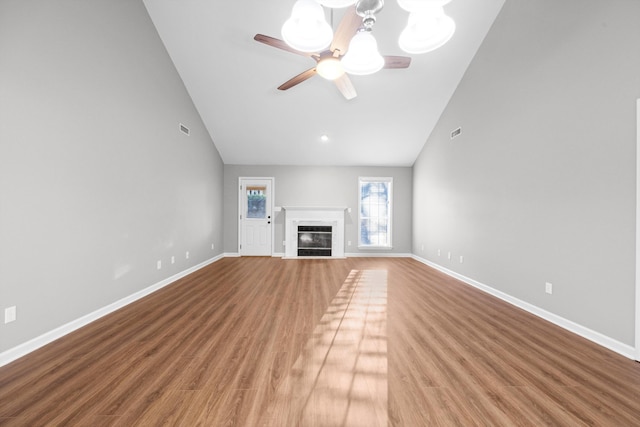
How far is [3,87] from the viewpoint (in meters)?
1.89

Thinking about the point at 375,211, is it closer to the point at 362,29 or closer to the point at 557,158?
the point at 557,158

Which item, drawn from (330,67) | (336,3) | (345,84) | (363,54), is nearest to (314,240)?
(345,84)

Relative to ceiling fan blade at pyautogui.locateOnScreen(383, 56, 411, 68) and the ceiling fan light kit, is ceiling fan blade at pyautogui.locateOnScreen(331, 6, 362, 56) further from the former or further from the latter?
ceiling fan blade at pyautogui.locateOnScreen(383, 56, 411, 68)

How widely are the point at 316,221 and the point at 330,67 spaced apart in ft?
15.0

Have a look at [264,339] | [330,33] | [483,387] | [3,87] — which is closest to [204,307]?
[264,339]

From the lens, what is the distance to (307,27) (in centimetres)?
165

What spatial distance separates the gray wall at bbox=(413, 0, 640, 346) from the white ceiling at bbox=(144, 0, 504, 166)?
1.83ft

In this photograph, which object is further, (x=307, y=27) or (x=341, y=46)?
(x=341, y=46)

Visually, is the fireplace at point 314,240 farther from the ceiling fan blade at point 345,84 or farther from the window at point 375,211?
the ceiling fan blade at point 345,84

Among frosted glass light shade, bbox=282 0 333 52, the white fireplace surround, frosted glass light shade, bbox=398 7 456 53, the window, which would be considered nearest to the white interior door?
the white fireplace surround

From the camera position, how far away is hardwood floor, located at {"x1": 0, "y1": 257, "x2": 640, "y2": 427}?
4.70 ft

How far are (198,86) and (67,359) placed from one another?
4377 millimetres

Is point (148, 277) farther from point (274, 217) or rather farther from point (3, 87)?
point (274, 217)

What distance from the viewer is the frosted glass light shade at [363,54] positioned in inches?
79.0
